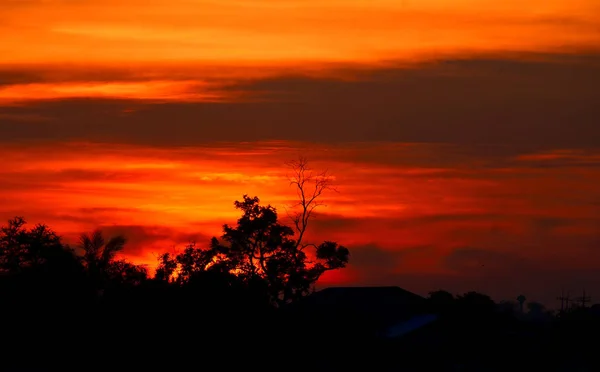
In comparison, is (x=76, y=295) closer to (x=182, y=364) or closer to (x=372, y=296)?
(x=182, y=364)

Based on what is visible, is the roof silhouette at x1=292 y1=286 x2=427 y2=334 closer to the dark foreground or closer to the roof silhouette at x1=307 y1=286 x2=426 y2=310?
the roof silhouette at x1=307 y1=286 x2=426 y2=310

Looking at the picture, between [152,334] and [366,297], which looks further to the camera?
[366,297]

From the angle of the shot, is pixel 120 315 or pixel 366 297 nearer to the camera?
pixel 120 315

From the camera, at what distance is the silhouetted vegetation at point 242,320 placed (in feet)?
184

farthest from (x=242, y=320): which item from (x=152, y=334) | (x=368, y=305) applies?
(x=368, y=305)

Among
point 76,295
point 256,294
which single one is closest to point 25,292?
point 76,295

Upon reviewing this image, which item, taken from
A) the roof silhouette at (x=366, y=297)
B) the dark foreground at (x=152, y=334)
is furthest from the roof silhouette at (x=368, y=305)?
the dark foreground at (x=152, y=334)

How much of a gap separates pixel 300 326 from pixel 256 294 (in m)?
4.16

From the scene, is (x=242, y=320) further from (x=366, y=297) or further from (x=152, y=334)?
(x=366, y=297)

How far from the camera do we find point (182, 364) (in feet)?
184

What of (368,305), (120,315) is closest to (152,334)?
(120,315)

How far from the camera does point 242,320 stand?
56.4 m

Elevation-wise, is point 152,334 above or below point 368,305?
below

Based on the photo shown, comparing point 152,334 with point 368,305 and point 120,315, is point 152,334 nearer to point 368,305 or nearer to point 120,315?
point 120,315
